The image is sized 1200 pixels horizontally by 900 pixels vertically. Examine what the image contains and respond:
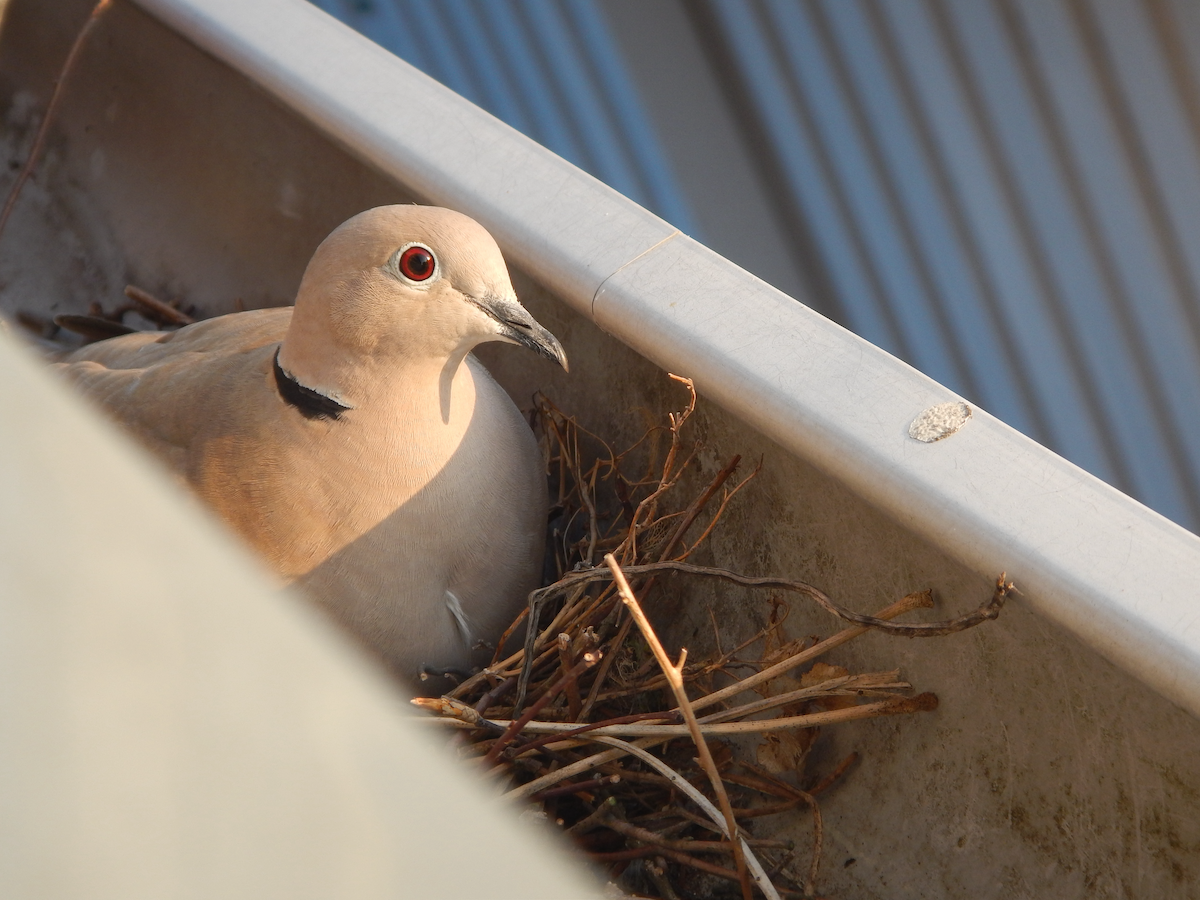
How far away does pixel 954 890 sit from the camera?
1.01m

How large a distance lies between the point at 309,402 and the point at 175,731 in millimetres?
974

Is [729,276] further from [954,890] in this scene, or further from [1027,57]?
[1027,57]

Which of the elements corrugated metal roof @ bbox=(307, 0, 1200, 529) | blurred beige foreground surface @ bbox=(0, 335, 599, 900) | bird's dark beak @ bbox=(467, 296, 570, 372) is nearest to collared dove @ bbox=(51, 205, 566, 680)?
bird's dark beak @ bbox=(467, 296, 570, 372)

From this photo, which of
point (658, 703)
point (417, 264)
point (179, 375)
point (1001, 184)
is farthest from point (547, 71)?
point (658, 703)

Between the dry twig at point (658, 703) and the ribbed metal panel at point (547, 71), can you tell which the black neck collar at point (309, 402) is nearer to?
the dry twig at point (658, 703)

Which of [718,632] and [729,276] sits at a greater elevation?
[729,276]

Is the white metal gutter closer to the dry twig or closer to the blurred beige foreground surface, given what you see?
the dry twig

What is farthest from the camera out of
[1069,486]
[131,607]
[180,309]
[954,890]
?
[180,309]

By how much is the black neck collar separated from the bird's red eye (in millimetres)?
173

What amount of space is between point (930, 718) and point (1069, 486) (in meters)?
0.28

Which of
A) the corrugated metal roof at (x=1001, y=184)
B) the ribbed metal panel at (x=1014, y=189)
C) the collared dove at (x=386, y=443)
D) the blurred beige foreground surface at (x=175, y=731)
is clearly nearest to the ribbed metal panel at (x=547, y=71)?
the corrugated metal roof at (x=1001, y=184)

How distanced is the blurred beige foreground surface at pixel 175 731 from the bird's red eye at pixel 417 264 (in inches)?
33.4

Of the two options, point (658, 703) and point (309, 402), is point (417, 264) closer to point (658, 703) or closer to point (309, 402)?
point (309, 402)

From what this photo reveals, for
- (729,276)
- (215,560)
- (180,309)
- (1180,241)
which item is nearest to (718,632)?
(729,276)
